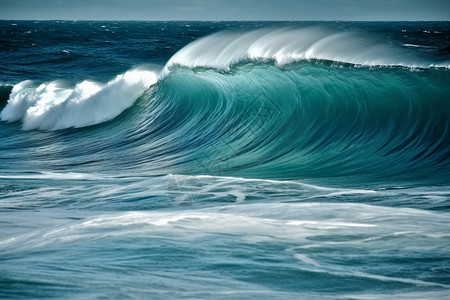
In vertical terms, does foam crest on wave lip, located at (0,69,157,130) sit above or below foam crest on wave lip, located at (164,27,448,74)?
below

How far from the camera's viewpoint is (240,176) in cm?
736

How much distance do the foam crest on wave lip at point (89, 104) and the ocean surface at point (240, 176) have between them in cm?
4

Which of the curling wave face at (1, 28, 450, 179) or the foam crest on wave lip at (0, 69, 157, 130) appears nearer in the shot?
the curling wave face at (1, 28, 450, 179)

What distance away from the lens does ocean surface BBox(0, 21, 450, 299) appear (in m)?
3.39

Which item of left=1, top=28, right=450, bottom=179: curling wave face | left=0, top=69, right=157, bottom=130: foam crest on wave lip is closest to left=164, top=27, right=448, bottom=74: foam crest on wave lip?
left=1, top=28, right=450, bottom=179: curling wave face

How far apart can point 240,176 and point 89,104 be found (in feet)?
23.7

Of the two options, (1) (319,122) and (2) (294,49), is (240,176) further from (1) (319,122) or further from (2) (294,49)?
(2) (294,49)

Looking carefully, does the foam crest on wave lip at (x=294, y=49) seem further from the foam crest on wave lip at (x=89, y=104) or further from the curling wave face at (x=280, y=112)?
the foam crest on wave lip at (x=89, y=104)

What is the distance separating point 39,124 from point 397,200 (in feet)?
33.2

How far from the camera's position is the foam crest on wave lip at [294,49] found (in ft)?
30.2

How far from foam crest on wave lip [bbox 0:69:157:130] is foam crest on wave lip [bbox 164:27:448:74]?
3.98 ft

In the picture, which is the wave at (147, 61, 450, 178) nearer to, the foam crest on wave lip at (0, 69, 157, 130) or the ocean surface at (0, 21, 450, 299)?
the ocean surface at (0, 21, 450, 299)

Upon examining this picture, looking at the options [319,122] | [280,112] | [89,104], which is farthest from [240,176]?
[89,104]

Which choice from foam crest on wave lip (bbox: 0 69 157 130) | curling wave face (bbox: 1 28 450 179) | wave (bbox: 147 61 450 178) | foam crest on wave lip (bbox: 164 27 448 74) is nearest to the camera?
wave (bbox: 147 61 450 178)
